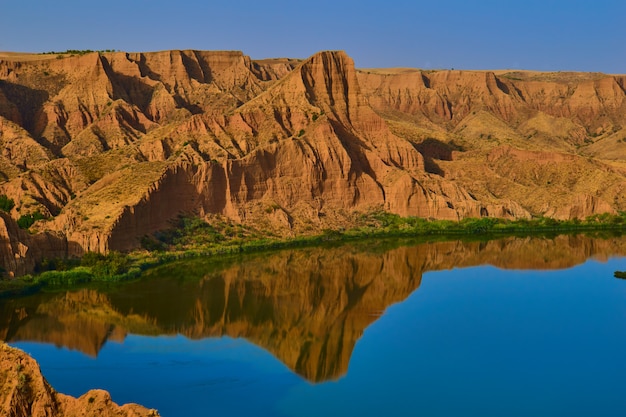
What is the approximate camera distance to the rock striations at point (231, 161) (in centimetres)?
8625

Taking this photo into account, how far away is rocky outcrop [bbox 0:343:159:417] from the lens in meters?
28.7

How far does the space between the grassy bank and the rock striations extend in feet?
6.71

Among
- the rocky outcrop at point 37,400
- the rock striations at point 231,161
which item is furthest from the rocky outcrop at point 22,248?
the rocky outcrop at point 37,400

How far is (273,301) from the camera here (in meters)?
62.3

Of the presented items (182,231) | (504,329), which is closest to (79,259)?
(182,231)

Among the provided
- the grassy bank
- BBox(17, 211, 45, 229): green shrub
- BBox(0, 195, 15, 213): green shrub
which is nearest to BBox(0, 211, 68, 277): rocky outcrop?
the grassy bank

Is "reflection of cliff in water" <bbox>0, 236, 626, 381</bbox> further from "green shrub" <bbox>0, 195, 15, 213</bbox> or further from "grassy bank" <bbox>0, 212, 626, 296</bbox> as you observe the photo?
"green shrub" <bbox>0, 195, 15, 213</bbox>

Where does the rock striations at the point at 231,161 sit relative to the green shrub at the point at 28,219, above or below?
above

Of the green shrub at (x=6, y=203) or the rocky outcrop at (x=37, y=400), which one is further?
the green shrub at (x=6, y=203)

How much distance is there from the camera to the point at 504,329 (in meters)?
54.4

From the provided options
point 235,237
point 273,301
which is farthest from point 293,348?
point 235,237

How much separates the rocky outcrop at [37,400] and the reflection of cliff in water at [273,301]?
1652 centimetres

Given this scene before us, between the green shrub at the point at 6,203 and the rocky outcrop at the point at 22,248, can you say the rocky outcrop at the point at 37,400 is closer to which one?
the rocky outcrop at the point at 22,248

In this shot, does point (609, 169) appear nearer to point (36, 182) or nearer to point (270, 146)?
point (270, 146)
